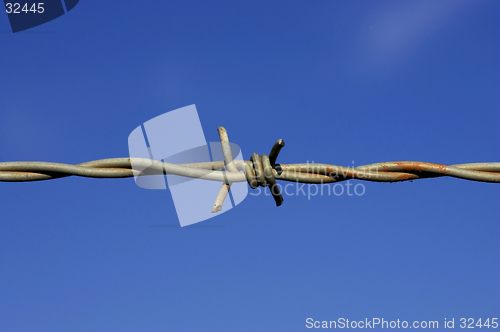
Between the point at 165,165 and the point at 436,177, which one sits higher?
the point at 436,177

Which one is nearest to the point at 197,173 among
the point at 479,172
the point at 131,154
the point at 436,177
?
the point at 131,154

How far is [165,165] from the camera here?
2.12 metres

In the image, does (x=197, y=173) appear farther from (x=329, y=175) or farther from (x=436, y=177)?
(x=436, y=177)

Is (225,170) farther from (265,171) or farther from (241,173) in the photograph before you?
(265,171)

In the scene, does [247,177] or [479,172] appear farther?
[479,172]

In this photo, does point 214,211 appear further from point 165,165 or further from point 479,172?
point 479,172

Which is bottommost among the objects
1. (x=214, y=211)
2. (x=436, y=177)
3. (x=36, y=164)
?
(x=214, y=211)

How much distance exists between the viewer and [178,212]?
2377 millimetres

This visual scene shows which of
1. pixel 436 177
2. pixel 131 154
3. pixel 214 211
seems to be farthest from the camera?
pixel 436 177

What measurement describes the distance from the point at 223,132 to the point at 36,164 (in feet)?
2.99

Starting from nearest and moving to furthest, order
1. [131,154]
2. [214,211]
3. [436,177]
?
[214,211]
[131,154]
[436,177]

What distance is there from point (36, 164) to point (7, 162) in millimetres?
152

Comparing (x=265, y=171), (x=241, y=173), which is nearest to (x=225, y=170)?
(x=241, y=173)

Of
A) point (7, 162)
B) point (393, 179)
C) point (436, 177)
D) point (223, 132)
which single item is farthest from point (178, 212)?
point (436, 177)
